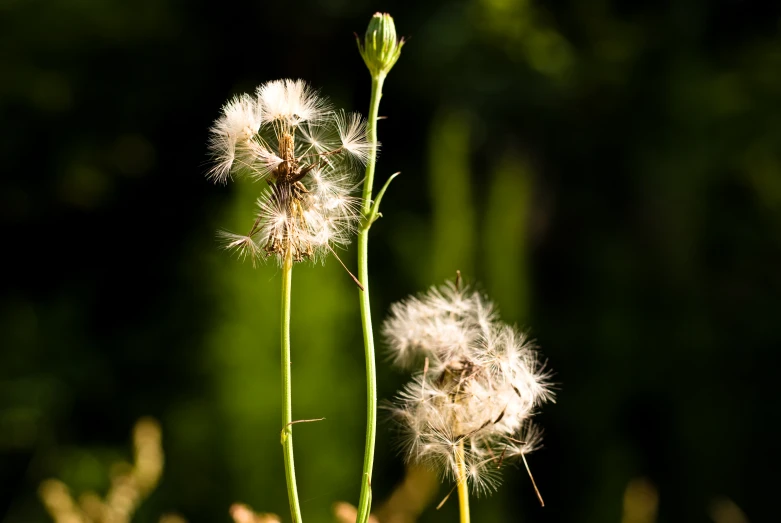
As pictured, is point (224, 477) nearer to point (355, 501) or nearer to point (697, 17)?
point (355, 501)

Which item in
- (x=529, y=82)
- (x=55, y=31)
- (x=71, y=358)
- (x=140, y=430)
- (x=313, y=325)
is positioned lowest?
(x=140, y=430)

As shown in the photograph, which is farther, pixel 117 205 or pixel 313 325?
pixel 117 205

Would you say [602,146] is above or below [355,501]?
above

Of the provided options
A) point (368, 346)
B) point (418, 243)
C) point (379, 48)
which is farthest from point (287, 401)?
point (418, 243)

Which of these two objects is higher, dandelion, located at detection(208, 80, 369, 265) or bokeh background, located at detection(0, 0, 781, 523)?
bokeh background, located at detection(0, 0, 781, 523)

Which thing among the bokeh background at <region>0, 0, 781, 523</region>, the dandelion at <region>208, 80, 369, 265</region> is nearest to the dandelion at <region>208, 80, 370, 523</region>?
the dandelion at <region>208, 80, 369, 265</region>

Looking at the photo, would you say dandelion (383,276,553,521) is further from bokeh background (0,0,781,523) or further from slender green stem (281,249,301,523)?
bokeh background (0,0,781,523)

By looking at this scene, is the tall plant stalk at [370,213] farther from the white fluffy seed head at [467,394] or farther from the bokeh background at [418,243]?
the bokeh background at [418,243]

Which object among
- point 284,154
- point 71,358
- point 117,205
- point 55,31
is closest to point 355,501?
point 71,358

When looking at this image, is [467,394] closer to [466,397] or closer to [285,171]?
[466,397]
